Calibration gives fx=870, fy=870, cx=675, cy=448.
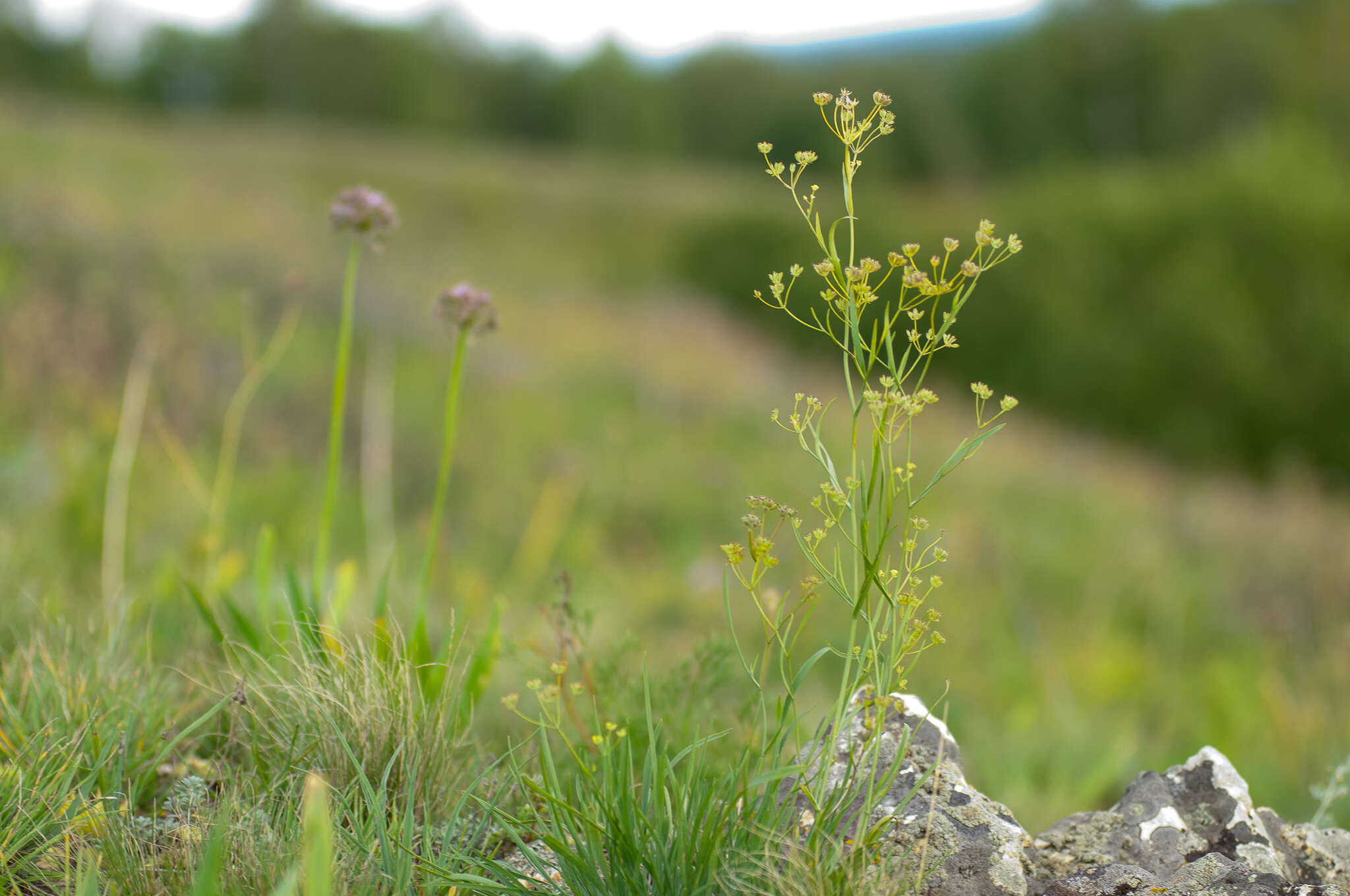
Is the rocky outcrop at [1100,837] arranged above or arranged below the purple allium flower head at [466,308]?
below

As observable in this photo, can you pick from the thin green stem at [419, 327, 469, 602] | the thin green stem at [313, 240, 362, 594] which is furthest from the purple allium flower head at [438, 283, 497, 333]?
the thin green stem at [313, 240, 362, 594]

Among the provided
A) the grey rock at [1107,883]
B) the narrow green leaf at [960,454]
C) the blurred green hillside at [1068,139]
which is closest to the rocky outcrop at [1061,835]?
the grey rock at [1107,883]

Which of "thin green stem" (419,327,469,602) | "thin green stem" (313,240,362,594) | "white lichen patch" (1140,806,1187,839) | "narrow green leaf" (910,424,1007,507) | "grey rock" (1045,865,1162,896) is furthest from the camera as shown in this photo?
"thin green stem" (313,240,362,594)

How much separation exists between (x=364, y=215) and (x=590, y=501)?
456cm

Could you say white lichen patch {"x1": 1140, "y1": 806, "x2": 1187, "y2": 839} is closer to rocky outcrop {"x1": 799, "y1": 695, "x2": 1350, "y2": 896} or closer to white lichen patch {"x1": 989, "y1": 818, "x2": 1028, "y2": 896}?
rocky outcrop {"x1": 799, "y1": 695, "x2": 1350, "y2": 896}

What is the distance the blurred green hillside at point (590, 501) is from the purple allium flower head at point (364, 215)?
38 cm

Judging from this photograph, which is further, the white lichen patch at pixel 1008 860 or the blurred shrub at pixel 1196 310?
the blurred shrub at pixel 1196 310

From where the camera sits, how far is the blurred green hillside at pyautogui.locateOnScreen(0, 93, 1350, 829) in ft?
10.5

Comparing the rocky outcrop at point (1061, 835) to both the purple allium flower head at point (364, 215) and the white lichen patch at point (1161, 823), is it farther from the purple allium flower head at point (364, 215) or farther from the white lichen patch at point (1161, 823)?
the purple allium flower head at point (364, 215)

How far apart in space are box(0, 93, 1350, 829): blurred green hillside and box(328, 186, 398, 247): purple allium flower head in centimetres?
38

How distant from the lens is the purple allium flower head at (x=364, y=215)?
172cm

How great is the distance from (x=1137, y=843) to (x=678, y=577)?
4.07 meters

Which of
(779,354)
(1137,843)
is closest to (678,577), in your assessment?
(1137,843)

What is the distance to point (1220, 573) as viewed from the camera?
6766 millimetres
